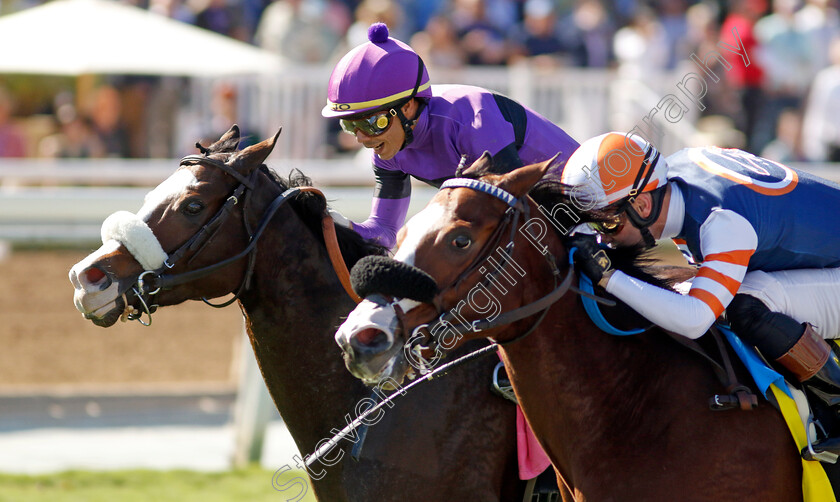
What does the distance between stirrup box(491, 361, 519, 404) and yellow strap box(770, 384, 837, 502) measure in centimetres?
93

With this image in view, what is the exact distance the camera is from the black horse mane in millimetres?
4070

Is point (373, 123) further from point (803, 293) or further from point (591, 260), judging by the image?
point (803, 293)

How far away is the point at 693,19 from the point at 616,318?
1078cm

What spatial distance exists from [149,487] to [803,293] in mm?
4284

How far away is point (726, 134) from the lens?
1206cm

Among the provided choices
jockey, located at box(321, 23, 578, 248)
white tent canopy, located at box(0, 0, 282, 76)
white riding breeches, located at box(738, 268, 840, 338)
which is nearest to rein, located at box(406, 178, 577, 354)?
jockey, located at box(321, 23, 578, 248)

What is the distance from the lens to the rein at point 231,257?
3.76 metres

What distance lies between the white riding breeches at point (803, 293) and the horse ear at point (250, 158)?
1.79 m

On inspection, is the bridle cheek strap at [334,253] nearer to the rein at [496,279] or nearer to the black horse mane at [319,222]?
the black horse mane at [319,222]

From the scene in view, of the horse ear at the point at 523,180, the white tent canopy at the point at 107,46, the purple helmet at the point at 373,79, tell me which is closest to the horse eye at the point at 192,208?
the purple helmet at the point at 373,79

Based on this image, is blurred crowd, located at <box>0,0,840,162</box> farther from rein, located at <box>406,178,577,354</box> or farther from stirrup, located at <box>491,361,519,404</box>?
rein, located at <box>406,178,577,354</box>

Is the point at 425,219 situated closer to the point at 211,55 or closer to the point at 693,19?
the point at 211,55

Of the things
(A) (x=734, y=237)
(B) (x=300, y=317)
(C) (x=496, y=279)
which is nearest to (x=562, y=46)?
(B) (x=300, y=317)

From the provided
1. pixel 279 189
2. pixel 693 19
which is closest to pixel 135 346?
pixel 279 189
